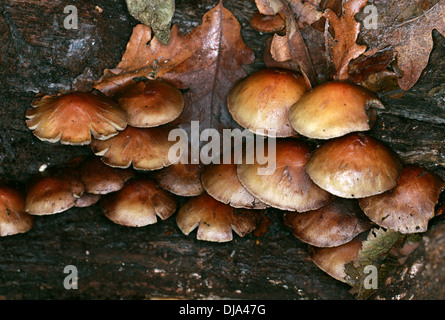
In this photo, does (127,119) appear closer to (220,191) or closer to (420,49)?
(220,191)

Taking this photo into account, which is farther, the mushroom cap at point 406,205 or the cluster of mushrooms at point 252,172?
the mushroom cap at point 406,205

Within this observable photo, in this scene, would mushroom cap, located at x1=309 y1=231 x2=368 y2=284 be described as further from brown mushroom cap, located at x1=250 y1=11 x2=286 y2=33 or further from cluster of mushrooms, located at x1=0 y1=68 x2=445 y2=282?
brown mushroom cap, located at x1=250 y1=11 x2=286 y2=33

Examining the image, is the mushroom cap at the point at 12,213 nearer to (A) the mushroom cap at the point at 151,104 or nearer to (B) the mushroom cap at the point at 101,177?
(B) the mushroom cap at the point at 101,177

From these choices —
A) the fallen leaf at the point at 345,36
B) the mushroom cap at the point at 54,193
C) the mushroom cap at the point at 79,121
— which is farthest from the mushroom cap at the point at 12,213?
the fallen leaf at the point at 345,36

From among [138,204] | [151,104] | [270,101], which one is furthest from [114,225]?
[270,101]

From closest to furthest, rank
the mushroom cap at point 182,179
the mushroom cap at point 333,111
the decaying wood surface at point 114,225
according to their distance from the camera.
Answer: the mushroom cap at point 333,111, the decaying wood surface at point 114,225, the mushroom cap at point 182,179
